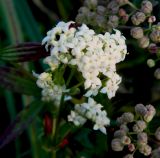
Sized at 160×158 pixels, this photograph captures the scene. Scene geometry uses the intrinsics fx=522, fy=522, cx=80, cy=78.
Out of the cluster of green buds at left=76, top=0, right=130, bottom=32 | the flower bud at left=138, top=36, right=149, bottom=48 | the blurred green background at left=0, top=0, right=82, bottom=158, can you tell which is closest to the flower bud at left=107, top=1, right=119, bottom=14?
the cluster of green buds at left=76, top=0, right=130, bottom=32

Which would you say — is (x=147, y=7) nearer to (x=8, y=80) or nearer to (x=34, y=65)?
(x=8, y=80)

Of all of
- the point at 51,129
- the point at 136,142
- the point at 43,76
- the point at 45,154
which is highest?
the point at 43,76

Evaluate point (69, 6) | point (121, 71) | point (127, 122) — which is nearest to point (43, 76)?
point (127, 122)

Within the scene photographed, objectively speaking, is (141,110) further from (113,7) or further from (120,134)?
(113,7)

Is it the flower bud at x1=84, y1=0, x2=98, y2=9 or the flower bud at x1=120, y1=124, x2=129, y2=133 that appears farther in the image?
the flower bud at x1=84, y1=0, x2=98, y2=9

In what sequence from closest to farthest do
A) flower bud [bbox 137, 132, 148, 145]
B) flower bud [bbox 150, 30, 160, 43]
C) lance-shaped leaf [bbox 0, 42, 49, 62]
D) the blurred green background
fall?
flower bud [bbox 137, 132, 148, 145]
flower bud [bbox 150, 30, 160, 43]
lance-shaped leaf [bbox 0, 42, 49, 62]
the blurred green background

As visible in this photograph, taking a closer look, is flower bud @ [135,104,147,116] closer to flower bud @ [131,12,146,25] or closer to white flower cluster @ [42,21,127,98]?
white flower cluster @ [42,21,127,98]

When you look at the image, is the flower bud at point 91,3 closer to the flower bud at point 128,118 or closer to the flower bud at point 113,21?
the flower bud at point 113,21
